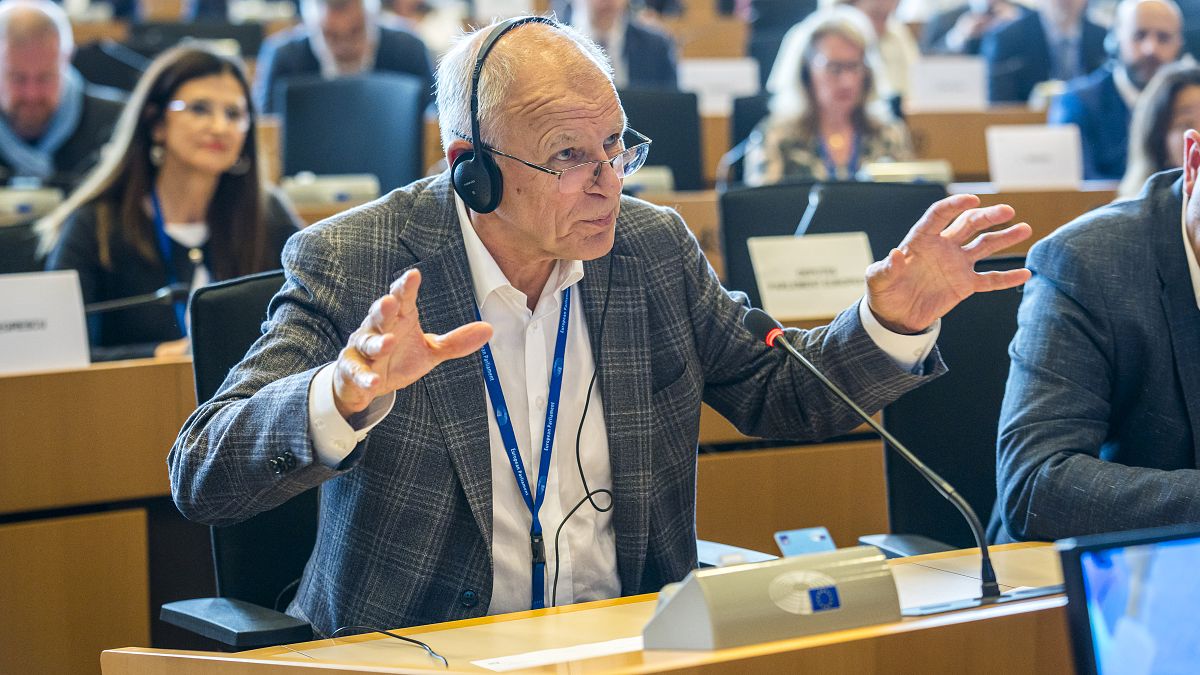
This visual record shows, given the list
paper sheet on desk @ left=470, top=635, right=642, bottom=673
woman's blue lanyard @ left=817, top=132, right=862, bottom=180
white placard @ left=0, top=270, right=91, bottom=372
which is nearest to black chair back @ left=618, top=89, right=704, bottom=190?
woman's blue lanyard @ left=817, top=132, right=862, bottom=180

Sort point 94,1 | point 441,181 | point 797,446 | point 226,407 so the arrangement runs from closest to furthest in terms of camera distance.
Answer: point 226,407, point 441,181, point 797,446, point 94,1

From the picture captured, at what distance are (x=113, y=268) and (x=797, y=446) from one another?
5.35 ft

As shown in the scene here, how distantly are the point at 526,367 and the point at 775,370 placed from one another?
35 cm

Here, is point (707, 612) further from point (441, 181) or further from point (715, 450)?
point (715, 450)

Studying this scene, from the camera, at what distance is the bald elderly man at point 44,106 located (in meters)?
4.67

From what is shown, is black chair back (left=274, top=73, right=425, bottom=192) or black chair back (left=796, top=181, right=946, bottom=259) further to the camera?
black chair back (left=274, top=73, right=425, bottom=192)

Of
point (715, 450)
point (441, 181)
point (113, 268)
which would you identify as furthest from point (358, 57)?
point (441, 181)

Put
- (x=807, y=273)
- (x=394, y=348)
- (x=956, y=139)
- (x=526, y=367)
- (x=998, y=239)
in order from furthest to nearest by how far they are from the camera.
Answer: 1. (x=956, y=139)
2. (x=807, y=273)
3. (x=526, y=367)
4. (x=998, y=239)
5. (x=394, y=348)

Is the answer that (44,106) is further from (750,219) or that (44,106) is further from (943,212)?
(943,212)

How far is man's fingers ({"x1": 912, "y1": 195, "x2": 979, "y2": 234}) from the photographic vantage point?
157 centimetres

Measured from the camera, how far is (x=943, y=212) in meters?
1.58

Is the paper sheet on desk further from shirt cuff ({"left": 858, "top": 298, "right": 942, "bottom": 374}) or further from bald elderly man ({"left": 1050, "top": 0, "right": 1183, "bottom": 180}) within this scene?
bald elderly man ({"left": 1050, "top": 0, "right": 1183, "bottom": 180})

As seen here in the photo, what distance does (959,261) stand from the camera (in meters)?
1.62

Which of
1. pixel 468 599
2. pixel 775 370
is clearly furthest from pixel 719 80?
pixel 468 599
